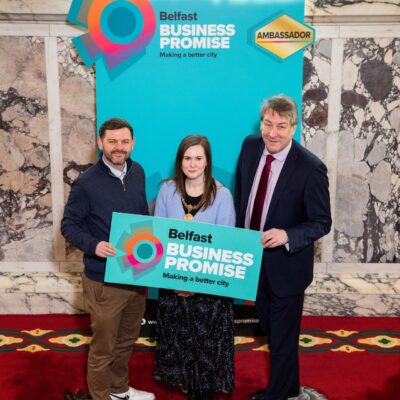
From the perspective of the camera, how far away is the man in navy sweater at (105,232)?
2793 mm

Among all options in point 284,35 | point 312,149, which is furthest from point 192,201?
point 312,149

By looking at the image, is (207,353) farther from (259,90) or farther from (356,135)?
(356,135)

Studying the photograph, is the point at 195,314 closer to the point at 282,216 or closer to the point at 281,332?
the point at 281,332

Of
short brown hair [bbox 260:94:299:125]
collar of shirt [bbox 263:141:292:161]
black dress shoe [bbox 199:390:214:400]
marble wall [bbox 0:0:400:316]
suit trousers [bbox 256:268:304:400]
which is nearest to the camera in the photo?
short brown hair [bbox 260:94:299:125]

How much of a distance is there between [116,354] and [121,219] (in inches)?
35.9

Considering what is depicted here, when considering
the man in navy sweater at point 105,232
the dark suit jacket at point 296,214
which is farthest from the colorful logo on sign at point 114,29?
the dark suit jacket at point 296,214

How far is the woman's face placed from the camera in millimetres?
2832

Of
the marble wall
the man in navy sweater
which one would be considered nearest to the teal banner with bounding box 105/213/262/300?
the man in navy sweater

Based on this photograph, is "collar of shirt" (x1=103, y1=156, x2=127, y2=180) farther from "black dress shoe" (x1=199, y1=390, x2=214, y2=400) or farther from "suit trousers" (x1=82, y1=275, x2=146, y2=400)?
"black dress shoe" (x1=199, y1=390, x2=214, y2=400)

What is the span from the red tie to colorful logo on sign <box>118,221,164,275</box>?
55cm

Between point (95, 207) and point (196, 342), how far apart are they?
0.97 metres

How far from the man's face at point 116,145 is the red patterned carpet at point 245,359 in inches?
62.4

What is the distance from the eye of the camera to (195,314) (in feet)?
9.80

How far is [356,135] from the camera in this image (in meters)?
4.33
